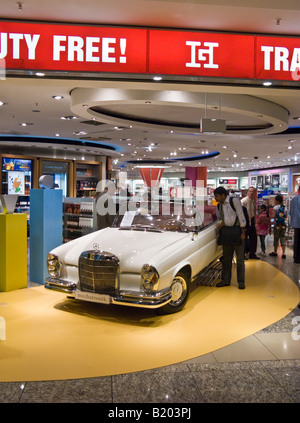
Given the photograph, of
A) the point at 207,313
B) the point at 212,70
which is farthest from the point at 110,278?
the point at 212,70

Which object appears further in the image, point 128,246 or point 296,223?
point 296,223

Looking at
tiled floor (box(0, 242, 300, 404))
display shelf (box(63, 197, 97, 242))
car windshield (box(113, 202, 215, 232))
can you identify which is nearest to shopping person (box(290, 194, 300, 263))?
car windshield (box(113, 202, 215, 232))

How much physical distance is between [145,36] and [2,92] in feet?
13.3

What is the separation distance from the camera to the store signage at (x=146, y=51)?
3584 millimetres

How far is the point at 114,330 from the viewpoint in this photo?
4.07 metres

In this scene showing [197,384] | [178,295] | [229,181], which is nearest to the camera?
[197,384]

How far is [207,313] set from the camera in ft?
15.5

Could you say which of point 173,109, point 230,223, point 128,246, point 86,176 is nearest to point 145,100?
point 173,109

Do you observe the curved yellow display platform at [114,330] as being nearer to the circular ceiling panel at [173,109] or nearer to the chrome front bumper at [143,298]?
the chrome front bumper at [143,298]

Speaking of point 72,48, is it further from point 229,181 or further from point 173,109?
point 229,181

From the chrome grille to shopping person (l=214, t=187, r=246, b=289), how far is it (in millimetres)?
2404

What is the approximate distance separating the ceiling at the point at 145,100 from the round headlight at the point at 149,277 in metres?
2.01

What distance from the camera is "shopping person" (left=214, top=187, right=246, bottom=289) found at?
19.4 feet

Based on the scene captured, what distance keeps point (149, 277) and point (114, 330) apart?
2.31 ft
